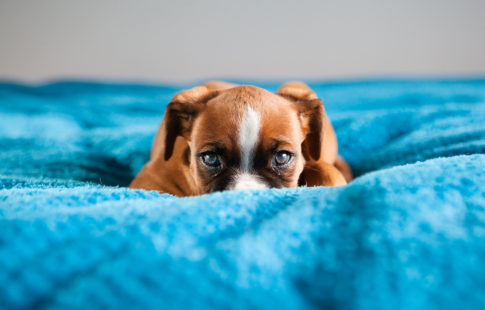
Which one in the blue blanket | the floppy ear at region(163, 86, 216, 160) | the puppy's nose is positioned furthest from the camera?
the floppy ear at region(163, 86, 216, 160)

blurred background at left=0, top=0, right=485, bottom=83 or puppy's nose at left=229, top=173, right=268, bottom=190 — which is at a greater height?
blurred background at left=0, top=0, right=485, bottom=83

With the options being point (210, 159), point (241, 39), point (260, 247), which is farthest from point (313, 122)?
point (241, 39)

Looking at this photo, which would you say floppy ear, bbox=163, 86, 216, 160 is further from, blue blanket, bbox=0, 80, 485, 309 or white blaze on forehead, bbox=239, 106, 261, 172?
blue blanket, bbox=0, 80, 485, 309

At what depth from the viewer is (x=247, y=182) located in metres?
1.25

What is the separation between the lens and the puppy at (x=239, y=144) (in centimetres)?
138

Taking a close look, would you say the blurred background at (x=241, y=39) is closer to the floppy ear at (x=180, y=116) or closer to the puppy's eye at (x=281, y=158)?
the floppy ear at (x=180, y=116)

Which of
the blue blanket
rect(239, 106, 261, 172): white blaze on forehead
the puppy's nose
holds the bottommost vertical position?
the puppy's nose

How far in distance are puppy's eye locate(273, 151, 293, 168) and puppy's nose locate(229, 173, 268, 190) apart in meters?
0.14

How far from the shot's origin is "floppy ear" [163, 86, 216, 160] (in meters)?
1.54

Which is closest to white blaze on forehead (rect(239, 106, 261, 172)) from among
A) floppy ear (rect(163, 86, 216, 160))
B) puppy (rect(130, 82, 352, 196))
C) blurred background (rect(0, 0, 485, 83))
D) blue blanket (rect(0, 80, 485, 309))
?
puppy (rect(130, 82, 352, 196))

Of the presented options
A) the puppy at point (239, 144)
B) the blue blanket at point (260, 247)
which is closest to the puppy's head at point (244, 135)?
the puppy at point (239, 144)

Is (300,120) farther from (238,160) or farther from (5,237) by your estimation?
(5,237)

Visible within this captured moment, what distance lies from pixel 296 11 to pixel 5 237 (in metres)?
6.66

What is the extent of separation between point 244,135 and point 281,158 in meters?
0.19
